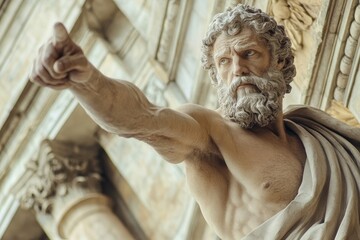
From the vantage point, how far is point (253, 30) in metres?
6.00

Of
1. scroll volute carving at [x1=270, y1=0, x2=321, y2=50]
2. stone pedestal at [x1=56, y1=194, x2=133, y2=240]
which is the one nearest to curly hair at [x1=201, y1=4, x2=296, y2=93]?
scroll volute carving at [x1=270, y1=0, x2=321, y2=50]

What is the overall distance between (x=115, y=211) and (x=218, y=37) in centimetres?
658

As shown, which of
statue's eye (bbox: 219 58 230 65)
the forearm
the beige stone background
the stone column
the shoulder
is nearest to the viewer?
the forearm

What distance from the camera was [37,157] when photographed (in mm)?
12484

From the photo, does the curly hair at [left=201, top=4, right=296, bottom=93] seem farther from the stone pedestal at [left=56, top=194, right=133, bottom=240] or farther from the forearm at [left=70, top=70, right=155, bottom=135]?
the stone pedestal at [left=56, top=194, right=133, bottom=240]

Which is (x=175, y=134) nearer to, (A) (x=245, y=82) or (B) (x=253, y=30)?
(A) (x=245, y=82)

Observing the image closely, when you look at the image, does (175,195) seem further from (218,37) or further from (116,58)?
(218,37)

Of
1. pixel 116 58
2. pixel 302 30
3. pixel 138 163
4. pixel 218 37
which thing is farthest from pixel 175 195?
pixel 218 37

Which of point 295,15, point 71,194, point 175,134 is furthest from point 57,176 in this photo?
point 175,134

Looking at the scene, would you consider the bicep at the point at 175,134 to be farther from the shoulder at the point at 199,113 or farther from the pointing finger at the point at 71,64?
the pointing finger at the point at 71,64

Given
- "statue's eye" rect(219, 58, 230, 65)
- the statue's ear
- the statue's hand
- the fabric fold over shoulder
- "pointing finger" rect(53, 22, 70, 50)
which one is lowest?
the fabric fold over shoulder

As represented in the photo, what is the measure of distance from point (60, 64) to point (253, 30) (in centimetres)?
103

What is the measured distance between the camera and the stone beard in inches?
231

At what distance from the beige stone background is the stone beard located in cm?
374
